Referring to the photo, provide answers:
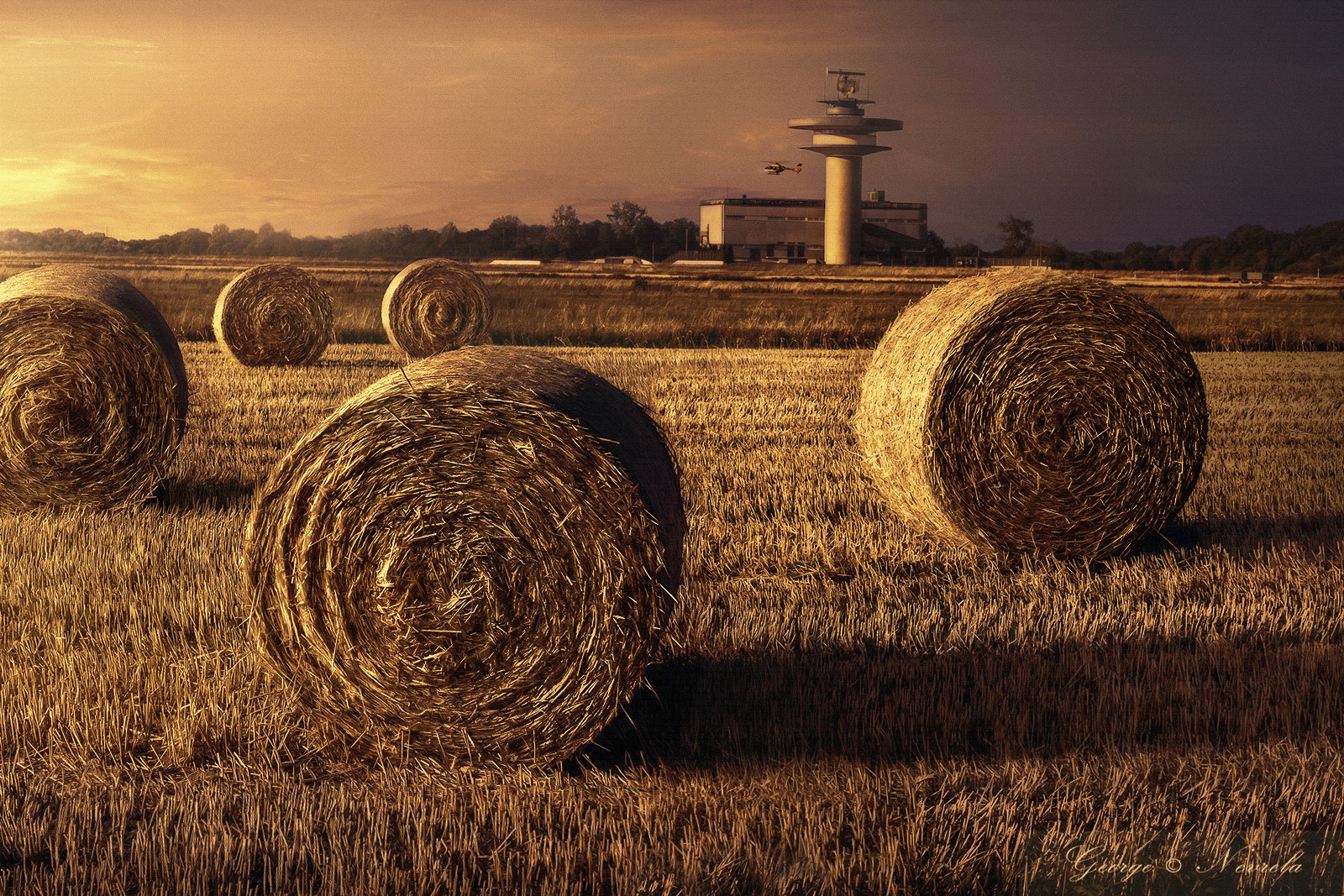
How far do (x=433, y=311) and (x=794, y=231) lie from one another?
97.2 metres

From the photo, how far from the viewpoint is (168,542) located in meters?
8.87

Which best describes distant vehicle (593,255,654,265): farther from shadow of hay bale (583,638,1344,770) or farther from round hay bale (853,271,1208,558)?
shadow of hay bale (583,638,1344,770)

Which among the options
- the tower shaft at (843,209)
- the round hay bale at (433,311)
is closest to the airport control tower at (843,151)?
the tower shaft at (843,209)

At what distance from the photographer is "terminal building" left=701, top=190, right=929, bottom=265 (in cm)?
11231

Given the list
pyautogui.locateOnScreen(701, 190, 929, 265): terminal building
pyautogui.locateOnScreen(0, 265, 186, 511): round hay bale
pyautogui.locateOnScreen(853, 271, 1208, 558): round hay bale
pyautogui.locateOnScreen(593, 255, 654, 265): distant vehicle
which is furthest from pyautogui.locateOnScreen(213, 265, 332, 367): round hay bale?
pyautogui.locateOnScreen(701, 190, 929, 265): terminal building

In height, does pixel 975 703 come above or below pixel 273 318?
below

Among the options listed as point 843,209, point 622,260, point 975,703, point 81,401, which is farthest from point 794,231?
point 975,703

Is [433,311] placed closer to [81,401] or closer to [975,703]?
[81,401]

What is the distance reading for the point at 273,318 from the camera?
20578mm

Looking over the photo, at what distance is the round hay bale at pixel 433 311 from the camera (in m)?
22.7

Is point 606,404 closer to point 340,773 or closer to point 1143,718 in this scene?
point 340,773

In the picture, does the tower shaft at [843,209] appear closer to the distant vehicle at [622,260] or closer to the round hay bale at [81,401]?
the distant vehicle at [622,260]

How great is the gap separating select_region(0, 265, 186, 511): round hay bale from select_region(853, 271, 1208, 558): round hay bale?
20.4 feet

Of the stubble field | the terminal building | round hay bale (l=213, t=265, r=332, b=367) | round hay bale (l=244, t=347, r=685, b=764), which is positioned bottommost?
the stubble field
